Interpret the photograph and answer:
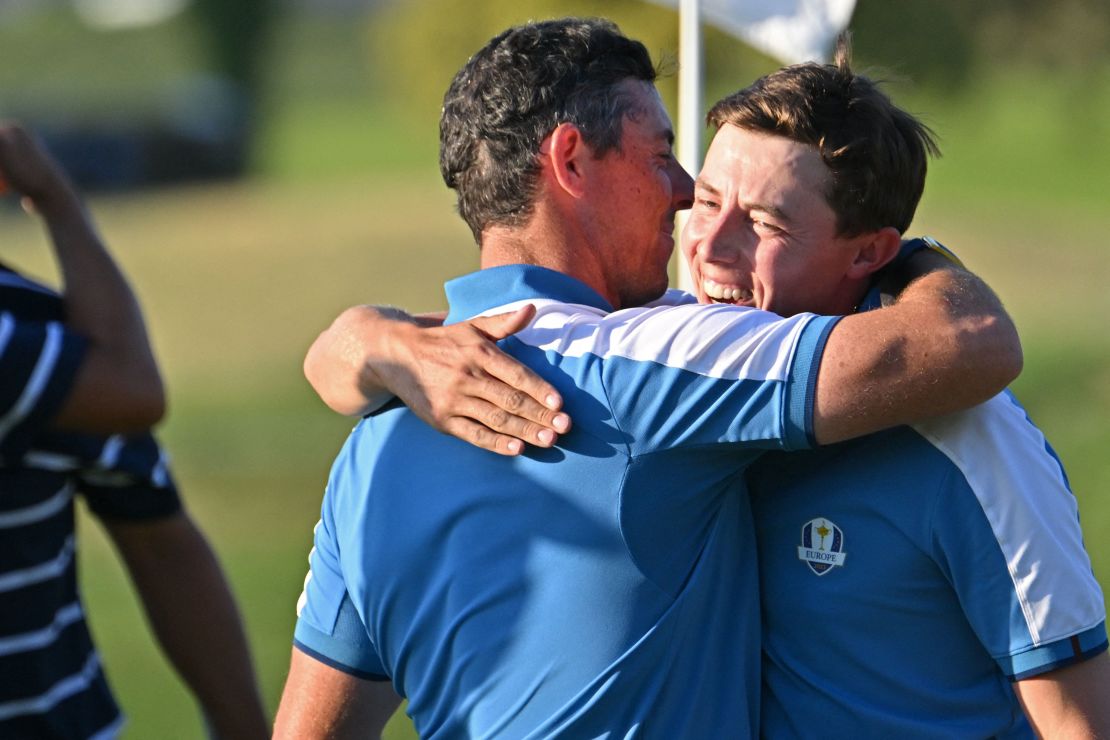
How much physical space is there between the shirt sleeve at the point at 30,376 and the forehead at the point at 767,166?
959 millimetres

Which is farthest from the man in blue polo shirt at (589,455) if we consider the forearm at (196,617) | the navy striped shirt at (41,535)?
the navy striped shirt at (41,535)

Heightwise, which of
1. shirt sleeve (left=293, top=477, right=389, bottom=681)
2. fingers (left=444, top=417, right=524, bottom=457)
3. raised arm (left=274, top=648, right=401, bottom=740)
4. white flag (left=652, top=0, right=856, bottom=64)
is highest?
white flag (left=652, top=0, right=856, bottom=64)

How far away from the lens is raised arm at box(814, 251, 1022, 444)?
6.15 feet

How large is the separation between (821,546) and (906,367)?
11.9 inches

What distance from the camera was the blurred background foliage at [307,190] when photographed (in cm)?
1166

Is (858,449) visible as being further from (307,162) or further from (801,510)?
(307,162)

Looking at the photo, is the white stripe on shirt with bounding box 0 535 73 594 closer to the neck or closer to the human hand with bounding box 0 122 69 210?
the human hand with bounding box 0 122 69 210

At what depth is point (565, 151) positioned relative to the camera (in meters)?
2.20

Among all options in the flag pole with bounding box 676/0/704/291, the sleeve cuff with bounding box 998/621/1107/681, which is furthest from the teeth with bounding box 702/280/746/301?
the flag pole with bounding box 676/0/704/291

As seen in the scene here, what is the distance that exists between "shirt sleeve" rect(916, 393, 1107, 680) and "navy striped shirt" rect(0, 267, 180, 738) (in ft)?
3.82

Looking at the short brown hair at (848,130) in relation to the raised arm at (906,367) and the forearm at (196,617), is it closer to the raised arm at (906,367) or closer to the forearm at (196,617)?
the raised arm at (906,367)

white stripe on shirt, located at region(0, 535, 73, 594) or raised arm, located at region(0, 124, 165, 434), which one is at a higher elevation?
raised arm, located at region(0, 124, 165, 434)

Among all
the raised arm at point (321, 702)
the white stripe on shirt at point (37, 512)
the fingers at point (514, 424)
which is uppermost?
the fingers at point (514, 424)

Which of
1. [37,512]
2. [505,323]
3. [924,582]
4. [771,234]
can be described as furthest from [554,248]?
[37,512]
